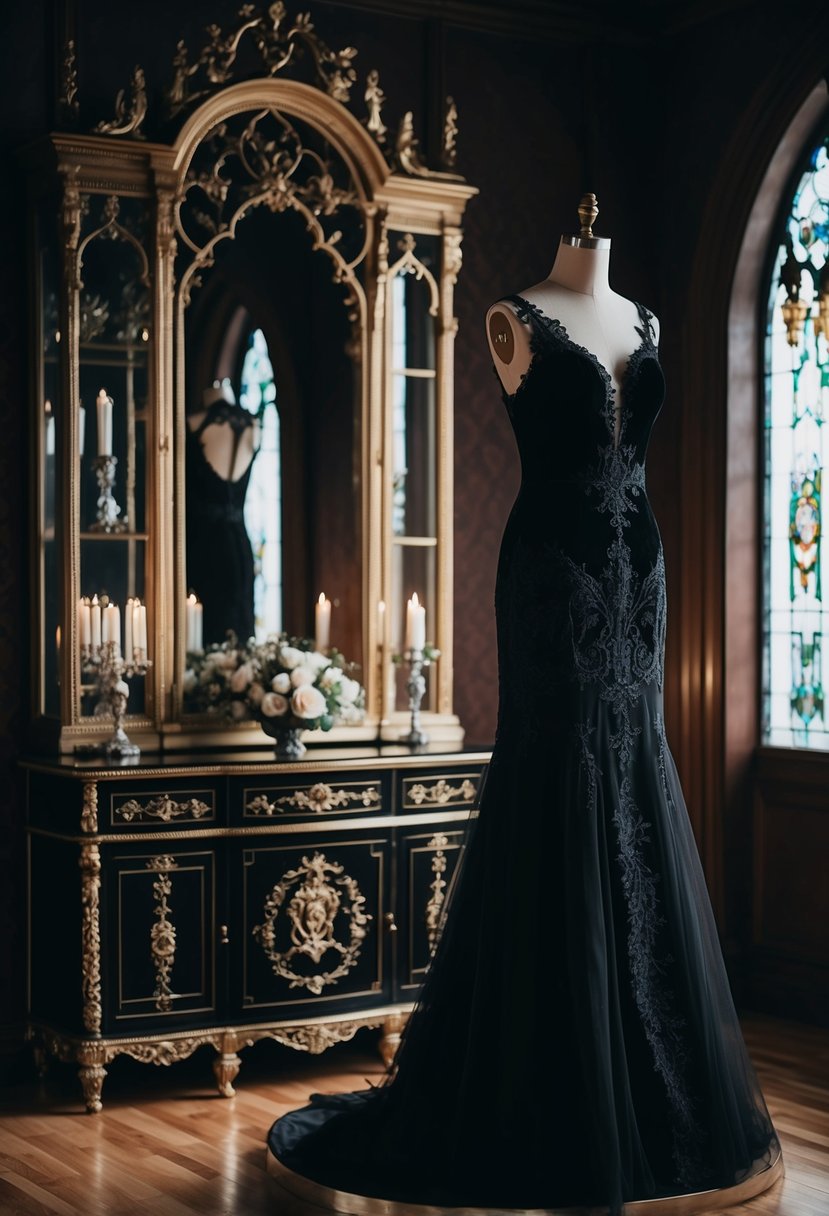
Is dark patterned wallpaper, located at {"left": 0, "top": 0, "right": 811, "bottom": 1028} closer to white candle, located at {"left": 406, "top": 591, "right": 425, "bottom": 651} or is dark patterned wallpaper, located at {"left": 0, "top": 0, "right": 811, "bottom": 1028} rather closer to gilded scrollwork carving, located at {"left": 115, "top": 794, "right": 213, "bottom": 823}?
white candle, located at {"left": 406, "top": 591, "right": 425, "bottom": 651}

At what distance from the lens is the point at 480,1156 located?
329 cm

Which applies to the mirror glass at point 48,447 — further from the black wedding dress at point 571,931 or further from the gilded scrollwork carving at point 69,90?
the black wedding dress at point 571,931

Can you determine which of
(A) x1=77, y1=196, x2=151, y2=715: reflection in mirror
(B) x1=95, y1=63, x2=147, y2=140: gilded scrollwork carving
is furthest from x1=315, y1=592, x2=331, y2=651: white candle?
(B) x1=95, y1=63, x2=147, y2=140: gilded scrollwork carving

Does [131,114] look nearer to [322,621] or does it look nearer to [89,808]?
[322,621]

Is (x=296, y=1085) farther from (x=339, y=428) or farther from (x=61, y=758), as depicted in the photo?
(x=339, y=428)

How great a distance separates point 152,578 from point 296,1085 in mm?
1394

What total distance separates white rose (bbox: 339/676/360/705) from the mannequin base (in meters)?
1.56

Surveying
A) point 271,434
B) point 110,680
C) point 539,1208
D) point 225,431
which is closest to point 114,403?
point 225,431

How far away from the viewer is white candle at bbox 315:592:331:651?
4.81 m

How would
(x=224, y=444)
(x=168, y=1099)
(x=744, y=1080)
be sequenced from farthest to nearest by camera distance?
(x=224, y=444) < (x=168, y=1099) < (x=744, y=1080)

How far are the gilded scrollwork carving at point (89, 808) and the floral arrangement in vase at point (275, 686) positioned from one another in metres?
0.49

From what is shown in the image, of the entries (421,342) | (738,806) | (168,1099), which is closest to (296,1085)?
(168,1099)

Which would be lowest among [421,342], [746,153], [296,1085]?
[296,1085]

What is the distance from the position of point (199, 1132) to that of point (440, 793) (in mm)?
1139
